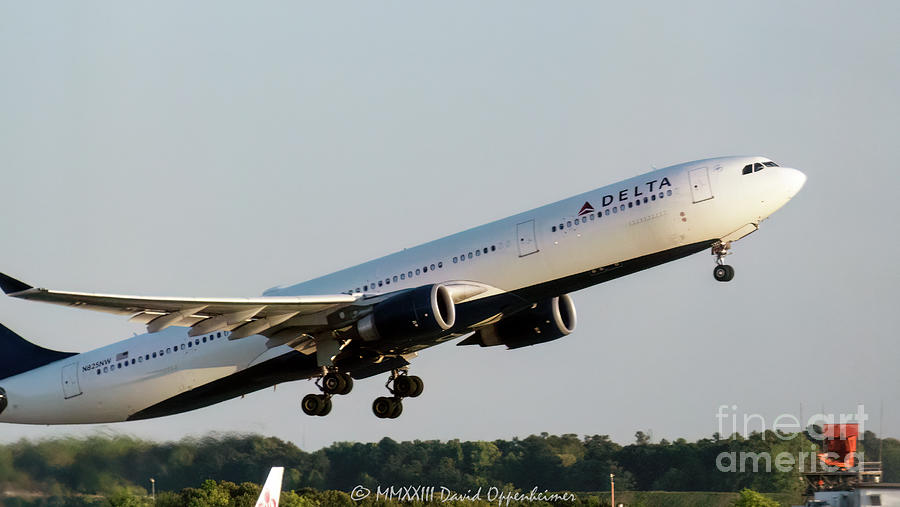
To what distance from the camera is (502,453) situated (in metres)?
66.9

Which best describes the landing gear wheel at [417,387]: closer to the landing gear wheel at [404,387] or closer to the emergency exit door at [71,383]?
the landing gear wheel at [404,387]

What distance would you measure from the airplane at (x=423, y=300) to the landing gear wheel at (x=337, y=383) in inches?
1.7

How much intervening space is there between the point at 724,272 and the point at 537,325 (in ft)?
21.7

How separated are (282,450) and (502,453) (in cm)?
1300

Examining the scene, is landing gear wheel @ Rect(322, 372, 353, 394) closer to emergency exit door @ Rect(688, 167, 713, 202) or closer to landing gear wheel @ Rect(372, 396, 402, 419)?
landing gear wheel @ Rect(372, 396, 402, 419)

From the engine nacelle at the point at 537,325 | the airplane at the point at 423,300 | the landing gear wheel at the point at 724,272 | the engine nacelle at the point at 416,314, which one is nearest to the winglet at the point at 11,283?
the airplane at the point at 423,300

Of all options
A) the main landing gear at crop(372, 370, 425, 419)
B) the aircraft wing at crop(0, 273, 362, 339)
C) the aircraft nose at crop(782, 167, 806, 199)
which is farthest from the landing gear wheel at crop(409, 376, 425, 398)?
the aircraft nose at crop(782, 167, 806, 199)

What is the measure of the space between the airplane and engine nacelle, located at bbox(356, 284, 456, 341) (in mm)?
40

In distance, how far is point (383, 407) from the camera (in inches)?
1731

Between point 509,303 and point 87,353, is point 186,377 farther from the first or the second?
point 509,303

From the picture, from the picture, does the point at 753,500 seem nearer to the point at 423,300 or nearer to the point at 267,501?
the point at 267,501

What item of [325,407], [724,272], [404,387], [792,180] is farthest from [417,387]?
[792,180]

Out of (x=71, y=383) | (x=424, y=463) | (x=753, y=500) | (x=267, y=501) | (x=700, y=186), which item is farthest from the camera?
(x=424, y=463)

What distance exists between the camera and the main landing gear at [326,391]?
41469mm
